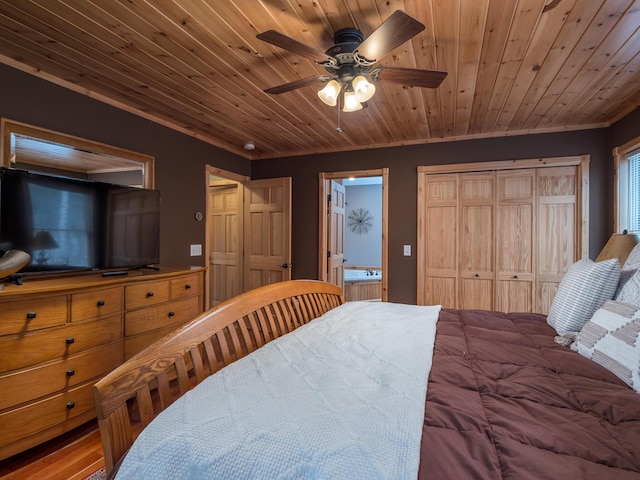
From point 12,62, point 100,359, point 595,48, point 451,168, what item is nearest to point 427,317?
point 595,48

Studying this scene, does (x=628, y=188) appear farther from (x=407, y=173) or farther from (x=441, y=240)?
(x=407, y=173)

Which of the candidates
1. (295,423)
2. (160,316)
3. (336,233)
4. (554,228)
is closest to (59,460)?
(160,316)

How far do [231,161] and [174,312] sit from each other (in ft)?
7.64

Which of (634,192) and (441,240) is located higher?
(634,192)

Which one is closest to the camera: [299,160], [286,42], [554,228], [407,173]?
[286,42]

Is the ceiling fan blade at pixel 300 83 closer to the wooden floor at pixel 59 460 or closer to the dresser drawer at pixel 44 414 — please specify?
the dresser drawer at pixel 44 414

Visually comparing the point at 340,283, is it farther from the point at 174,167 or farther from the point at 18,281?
the point at 18,281

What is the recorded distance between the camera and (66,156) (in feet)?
7.78

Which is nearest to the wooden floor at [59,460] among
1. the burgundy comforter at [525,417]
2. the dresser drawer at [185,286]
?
the dresser drawer at [185,286]

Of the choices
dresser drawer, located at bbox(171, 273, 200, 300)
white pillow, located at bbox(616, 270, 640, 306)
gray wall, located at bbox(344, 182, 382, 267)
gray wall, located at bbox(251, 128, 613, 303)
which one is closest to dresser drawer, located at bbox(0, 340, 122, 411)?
dresser drawer, located at bbox(171, 273, 200, 300)

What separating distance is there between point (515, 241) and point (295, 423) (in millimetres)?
3564

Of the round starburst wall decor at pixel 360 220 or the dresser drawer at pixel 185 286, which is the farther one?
the round starburst wall decor at pixel 360 220

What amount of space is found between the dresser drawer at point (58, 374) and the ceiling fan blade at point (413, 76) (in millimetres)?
2512

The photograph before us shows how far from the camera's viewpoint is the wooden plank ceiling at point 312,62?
5.39 ft
